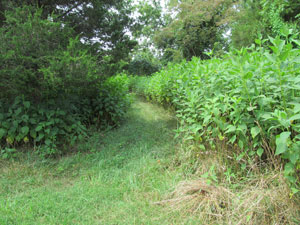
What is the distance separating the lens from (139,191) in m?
2.30

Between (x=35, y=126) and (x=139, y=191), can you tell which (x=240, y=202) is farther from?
(x=35, y=126)

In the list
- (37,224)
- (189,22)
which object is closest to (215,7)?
(189,22)

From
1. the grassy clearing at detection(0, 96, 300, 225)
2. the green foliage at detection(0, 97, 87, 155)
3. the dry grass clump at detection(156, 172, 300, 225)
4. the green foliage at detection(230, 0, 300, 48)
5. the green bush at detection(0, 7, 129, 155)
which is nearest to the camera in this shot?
the dry grass clump at detection(156, 172, 300, 225)

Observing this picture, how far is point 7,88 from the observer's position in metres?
3.09

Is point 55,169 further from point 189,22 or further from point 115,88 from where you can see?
point 189,22

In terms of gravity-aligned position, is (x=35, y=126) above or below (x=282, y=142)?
above

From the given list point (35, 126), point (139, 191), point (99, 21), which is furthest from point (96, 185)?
point (99, 21)

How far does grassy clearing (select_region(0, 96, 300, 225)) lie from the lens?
162cm

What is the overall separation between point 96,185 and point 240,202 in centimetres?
161

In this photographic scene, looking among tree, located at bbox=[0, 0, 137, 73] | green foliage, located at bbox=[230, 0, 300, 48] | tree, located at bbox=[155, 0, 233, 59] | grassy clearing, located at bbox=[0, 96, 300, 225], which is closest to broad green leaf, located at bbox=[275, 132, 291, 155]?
grassy clearing, located at bbox=[0, 96, 300, 225]

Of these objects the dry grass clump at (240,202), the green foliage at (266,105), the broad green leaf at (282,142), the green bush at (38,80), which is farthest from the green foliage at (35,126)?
the broad green leaf at (282,142)

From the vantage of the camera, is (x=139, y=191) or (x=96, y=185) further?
(x=96, y=185)

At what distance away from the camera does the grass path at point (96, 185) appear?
6.22 ft

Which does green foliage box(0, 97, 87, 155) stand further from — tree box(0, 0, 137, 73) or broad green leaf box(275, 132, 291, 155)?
broad green leaf box(275, 132, 291, 155)
